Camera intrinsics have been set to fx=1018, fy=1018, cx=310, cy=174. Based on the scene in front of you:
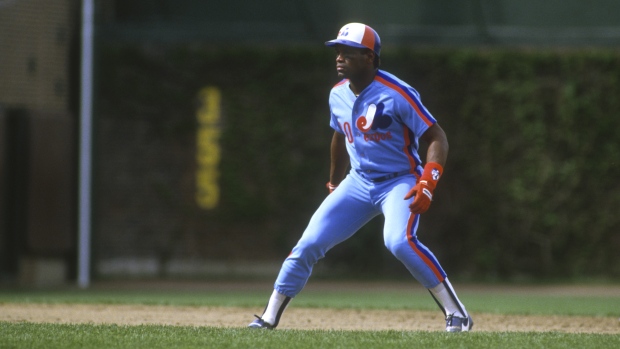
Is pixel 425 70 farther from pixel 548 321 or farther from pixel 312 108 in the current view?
pixel 548 321

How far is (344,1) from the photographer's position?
52.2 ft

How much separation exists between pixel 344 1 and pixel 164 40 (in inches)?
113

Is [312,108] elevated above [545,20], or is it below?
below

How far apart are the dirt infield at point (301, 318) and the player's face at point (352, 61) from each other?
6.49ft

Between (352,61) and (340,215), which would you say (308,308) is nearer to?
(340,215)

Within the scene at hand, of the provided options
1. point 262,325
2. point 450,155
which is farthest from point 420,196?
point 450,155

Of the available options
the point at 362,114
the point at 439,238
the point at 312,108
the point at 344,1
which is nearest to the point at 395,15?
the point at 344,1

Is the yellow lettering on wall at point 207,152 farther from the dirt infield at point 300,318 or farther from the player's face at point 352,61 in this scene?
the player's face at point 352,61

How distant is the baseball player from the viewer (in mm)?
6504

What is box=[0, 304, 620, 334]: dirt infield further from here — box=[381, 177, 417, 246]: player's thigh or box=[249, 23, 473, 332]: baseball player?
box=[381, 177, 417, 246]: player's thigh

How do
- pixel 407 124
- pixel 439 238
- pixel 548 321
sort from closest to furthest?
pixel 407 124 → pixel 548 321 → pixel 439 238

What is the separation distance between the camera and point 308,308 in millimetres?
9555

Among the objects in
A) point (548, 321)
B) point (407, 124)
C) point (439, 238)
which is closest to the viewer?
point (407, 124)

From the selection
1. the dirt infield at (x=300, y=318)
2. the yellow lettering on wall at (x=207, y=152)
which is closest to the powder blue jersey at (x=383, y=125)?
the dirt infield at (x=300, y=318)
